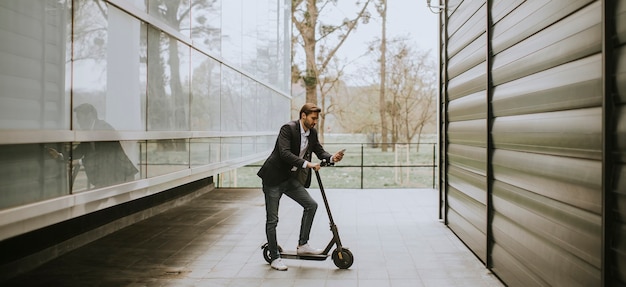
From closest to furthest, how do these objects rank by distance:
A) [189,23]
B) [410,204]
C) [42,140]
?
[42,140]
[189,23]
[410,204]

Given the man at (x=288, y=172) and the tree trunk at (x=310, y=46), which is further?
the tree trunk at (x=310, y=46)

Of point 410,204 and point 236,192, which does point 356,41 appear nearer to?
point 236,192

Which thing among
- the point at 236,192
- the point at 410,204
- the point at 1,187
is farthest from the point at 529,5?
the point at 236,192

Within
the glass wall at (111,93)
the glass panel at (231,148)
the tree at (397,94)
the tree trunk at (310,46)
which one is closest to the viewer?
the glass wall at (111,93)

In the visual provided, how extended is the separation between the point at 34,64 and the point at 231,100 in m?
7.28

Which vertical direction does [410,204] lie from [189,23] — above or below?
below

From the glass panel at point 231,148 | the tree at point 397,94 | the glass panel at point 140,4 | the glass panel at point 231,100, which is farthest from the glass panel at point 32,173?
the tree at point 397,94

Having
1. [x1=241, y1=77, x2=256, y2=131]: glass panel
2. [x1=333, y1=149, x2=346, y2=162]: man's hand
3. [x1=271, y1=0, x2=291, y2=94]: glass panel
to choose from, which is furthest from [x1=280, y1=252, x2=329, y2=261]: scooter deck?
[x1=271, y1=0, x2=291, y2=94]: glass panel

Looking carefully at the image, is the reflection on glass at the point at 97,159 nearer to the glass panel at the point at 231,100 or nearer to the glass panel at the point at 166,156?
the glass panel at the point at 166,156

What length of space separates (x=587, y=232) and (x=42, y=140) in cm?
416

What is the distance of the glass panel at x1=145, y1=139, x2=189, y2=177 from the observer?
7141 millimetres

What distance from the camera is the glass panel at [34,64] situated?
424 centimetres

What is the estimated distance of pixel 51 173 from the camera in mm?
4777

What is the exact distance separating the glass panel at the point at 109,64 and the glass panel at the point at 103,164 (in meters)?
0.20
